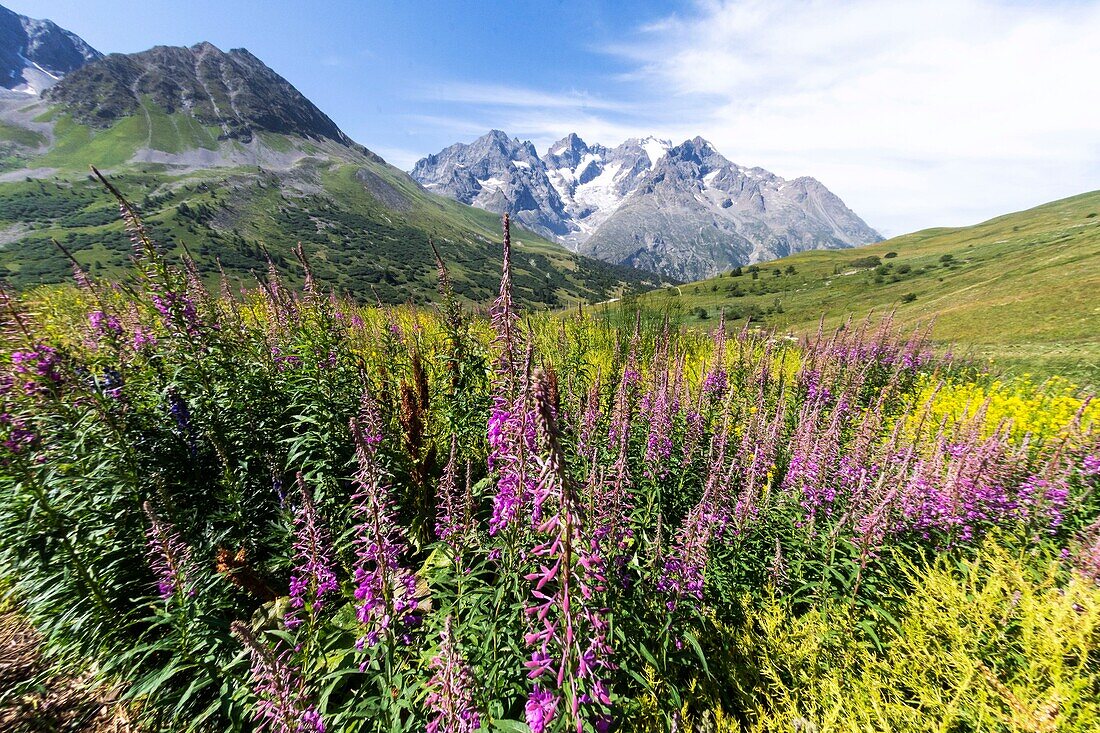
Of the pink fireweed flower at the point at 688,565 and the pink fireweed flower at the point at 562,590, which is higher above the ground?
the pink fireweed flower at the point at 562,590

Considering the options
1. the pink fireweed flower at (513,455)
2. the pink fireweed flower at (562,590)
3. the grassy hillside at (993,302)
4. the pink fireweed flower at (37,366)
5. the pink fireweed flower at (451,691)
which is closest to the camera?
the pink fireweed flower at (562,590)

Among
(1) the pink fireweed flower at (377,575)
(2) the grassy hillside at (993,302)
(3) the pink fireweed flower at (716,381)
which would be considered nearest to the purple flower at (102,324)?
(1) the pink fireweed flower at (377,575)

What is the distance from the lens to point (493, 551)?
404cm

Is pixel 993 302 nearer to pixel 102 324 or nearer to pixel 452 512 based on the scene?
pixel 452 512

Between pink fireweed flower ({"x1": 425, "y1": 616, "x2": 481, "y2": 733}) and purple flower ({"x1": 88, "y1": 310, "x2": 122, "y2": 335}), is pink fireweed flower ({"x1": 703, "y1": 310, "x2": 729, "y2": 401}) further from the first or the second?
purple flower ({"x1": 88, "y1": 310, "x2": 122, "y2": 335})

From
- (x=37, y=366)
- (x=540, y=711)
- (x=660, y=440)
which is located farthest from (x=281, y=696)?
(x=37, y=366)

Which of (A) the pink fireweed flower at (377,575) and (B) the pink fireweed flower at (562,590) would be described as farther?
(A) the pink fireweed flower at (377,575)

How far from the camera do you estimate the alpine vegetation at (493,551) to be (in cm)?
310

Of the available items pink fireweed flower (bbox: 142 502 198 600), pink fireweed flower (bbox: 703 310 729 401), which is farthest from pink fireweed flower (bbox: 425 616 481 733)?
pink fireweed flower (bbox: 703 310 729 401)

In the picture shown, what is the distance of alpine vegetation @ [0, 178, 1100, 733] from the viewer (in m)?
3.10

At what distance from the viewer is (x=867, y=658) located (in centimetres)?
364

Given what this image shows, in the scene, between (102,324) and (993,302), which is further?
(993,302)

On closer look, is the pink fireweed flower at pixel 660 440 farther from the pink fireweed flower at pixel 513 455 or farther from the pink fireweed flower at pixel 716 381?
the pink fireweed flower at pixel 513 455


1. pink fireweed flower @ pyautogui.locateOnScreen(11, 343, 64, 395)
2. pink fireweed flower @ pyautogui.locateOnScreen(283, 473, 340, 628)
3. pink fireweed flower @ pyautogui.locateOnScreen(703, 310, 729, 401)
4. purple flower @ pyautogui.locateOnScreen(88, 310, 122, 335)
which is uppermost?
purple flower @ pyautogui.locateOnScreen(88, 310, 122, 335)
